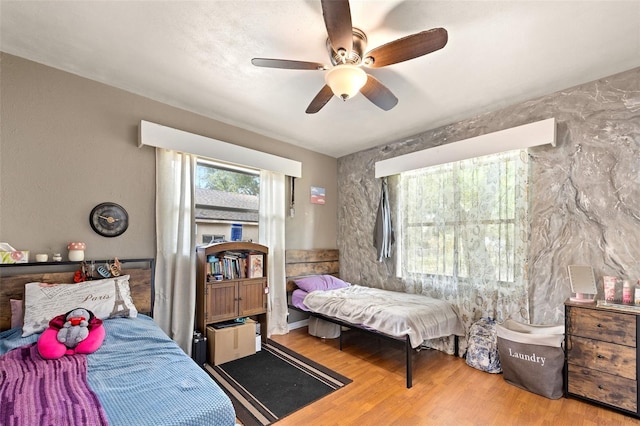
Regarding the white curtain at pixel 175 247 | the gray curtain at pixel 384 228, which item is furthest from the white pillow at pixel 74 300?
the gray curtain at pixel 384 228

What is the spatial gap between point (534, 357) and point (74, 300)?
12.2ft

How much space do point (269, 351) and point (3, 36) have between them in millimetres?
3546

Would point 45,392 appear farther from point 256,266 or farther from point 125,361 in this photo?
point 256,266

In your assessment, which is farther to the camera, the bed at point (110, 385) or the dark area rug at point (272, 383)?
the dark area rug at point (272, 383)

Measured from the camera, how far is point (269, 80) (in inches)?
101

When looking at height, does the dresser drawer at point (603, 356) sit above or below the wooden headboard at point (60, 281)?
below

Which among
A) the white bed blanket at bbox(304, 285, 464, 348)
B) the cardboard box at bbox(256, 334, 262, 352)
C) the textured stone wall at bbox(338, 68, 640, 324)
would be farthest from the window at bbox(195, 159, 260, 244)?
the textured stone wall at bbox(338, 68, 640, 324)

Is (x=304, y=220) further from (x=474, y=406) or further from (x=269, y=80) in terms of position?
(x=474, y=406)

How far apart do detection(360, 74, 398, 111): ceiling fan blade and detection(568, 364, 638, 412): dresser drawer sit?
8.53 feet

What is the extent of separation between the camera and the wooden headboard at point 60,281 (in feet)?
6.98

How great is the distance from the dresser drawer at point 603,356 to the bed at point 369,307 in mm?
1004

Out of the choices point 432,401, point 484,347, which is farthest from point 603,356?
point 432,401

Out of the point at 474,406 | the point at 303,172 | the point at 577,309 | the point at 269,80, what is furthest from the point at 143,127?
the point at 577,309

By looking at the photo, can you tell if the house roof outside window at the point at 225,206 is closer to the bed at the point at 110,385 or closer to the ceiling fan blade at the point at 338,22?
the bed at the point at 110,385
